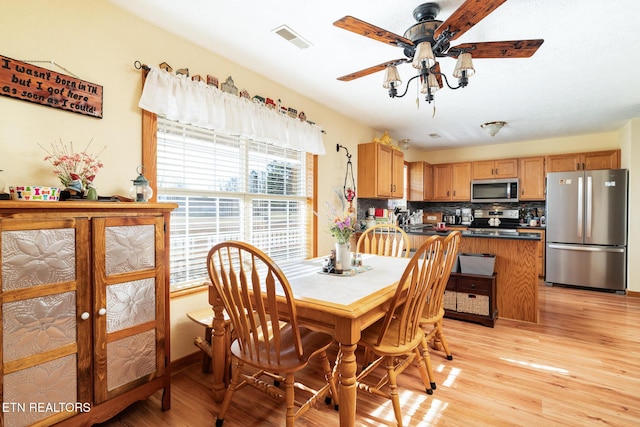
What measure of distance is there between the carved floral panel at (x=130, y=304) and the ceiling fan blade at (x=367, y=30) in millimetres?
1722

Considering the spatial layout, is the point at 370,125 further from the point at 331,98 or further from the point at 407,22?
the point at 407,22

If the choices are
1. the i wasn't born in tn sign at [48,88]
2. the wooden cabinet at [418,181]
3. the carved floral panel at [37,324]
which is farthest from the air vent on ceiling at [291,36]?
the wooden cabinet at [418,181]

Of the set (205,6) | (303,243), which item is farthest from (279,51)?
(303,243)

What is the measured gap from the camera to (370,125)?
14.8 feet

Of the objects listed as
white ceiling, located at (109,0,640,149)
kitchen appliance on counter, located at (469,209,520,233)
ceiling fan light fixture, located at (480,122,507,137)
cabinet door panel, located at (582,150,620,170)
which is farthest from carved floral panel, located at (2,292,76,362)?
cabinet door panel, located at (582,150,620,170)

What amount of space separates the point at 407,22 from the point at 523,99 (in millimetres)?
2213

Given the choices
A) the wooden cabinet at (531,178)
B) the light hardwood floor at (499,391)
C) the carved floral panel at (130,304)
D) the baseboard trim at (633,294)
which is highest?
the wooden cabinet at (531,178)

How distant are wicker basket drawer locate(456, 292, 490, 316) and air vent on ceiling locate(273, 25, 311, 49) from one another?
2.86 metres

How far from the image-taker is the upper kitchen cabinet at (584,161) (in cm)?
473

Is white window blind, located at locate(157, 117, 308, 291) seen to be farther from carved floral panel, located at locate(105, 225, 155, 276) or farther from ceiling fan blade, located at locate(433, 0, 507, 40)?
ceiling fan blade, located at locate(433, 0, 507, 40)

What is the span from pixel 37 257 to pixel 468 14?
224 cm

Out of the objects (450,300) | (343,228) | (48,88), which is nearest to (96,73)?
(48,88)

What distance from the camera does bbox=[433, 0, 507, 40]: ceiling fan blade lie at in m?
1.41

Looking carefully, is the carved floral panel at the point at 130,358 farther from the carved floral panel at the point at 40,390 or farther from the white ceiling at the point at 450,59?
the white ceiling at the point at 450,59
